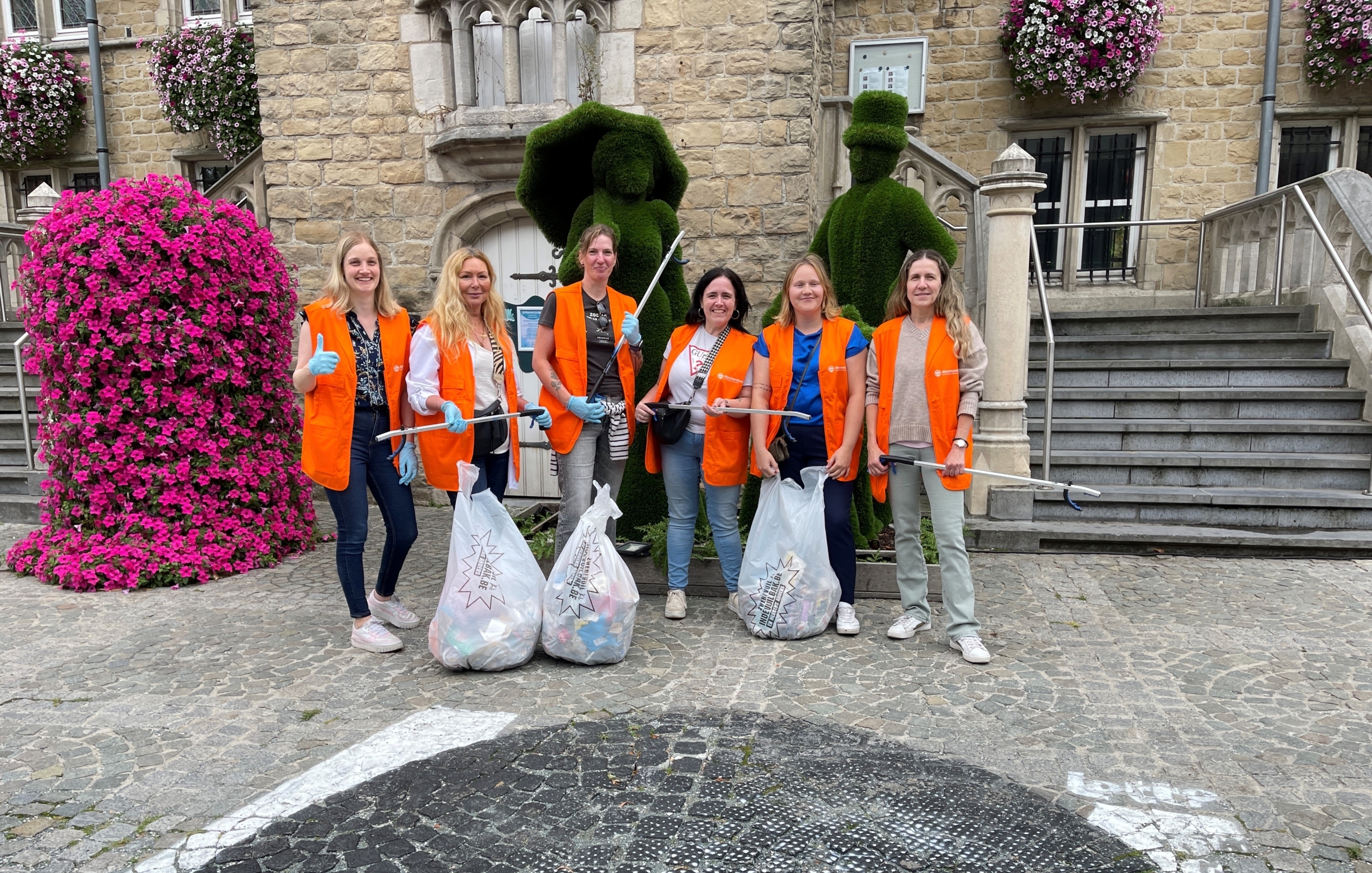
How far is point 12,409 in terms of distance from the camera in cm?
768

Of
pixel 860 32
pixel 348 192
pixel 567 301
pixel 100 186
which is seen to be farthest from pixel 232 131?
pixel 567 301

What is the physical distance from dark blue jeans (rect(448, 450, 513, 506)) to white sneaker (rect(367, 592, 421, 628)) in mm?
575

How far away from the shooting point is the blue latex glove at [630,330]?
3926 millimetres

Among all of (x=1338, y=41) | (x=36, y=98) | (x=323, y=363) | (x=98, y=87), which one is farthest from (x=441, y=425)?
(x=36, y=98)

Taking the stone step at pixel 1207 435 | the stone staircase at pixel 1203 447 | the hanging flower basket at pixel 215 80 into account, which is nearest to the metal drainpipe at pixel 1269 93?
the stone staircase at pixel 1203 447

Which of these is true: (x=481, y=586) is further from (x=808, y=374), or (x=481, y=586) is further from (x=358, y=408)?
(x=808, y=374)

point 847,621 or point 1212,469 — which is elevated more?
point 1212,469

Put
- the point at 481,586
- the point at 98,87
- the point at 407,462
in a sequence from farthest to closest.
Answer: the point at 98,87
the point at 407,462
the point at 481,586

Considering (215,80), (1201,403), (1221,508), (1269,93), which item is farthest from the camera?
(215,80)

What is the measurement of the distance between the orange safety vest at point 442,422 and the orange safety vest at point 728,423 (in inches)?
35.7

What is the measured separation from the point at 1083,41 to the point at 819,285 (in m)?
6.79

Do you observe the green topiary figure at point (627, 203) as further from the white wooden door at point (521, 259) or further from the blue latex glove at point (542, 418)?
the white wooden door at point (521, 259)

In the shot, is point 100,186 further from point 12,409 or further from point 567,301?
point 567,301

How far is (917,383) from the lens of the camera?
367 centimetres
